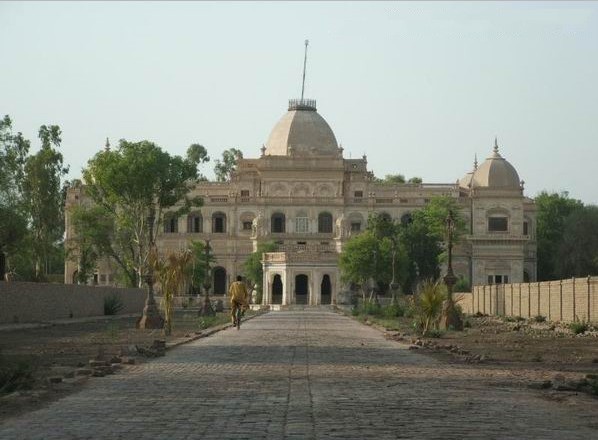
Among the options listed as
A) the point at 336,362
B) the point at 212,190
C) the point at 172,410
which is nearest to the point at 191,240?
the point at 212,190

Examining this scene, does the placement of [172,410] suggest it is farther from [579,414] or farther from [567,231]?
[567,231]

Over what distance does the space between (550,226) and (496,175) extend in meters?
13.8

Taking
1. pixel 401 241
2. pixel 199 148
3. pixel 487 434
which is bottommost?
pixel 487 434

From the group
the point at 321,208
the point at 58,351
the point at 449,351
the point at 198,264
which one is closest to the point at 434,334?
the point at 449,351

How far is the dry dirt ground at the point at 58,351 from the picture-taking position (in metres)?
16.0

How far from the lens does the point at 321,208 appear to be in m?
126

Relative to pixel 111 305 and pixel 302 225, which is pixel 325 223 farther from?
pixel 111 305

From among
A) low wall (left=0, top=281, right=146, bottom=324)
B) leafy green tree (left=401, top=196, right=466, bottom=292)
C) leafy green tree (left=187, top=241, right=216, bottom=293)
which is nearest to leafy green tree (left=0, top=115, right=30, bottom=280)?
low wall (left=0, top=281, right=146, bottom=324)

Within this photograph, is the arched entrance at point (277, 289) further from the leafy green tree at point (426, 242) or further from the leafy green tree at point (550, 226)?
the leafy green tree at point (550, 226)

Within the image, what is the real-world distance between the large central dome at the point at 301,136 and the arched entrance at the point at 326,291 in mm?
16813

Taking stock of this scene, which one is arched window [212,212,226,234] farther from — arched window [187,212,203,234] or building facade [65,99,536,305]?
arched window [187,212,203,234]

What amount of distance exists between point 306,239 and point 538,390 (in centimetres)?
10878

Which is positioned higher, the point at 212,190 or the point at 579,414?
the point at 212,190

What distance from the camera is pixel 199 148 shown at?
15450cm
